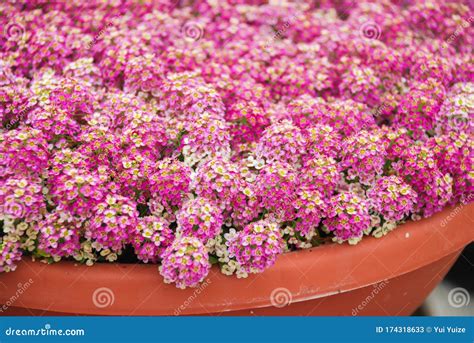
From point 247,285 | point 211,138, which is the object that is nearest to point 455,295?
point 247,285

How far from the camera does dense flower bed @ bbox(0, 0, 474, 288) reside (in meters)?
2.01

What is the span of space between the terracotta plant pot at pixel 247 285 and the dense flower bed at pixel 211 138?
64mm

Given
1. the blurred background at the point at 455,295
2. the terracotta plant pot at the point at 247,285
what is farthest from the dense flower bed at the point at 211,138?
the blurred background at the point at 455,295

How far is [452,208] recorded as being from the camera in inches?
92.7

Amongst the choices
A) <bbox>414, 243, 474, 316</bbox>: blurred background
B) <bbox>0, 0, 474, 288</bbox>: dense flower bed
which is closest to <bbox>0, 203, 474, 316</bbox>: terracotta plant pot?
<bbox>0, 0, 474, 288</bbox>: dense flower bed

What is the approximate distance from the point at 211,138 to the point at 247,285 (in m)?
0.57

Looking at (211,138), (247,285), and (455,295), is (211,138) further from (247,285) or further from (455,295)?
(455,295)

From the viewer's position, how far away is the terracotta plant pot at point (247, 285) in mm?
2023

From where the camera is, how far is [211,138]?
2.20 meters

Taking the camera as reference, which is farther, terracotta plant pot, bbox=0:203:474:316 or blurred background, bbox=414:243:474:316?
blurred background, bbox=414:243:474:316

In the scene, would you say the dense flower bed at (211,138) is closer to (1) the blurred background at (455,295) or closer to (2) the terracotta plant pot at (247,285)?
(2) the terracotta plant pot at (247,285)

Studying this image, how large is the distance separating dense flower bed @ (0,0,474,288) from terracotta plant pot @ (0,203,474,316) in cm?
6

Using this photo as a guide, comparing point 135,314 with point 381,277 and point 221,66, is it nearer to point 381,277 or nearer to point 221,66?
point 381,277

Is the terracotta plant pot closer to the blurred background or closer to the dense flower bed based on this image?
the dense flower bed
